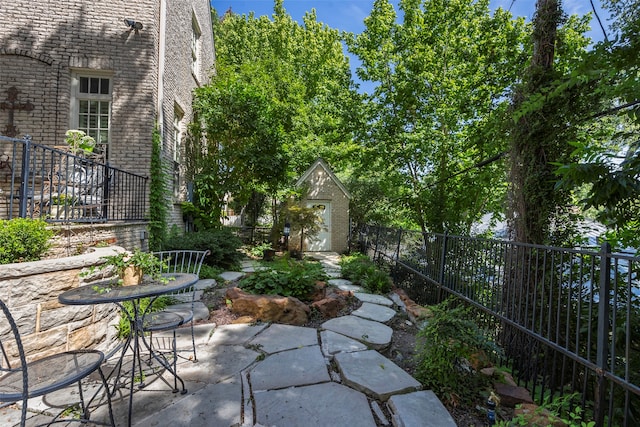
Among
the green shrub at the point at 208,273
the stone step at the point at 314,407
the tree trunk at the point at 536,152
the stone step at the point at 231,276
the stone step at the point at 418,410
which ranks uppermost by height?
the tree trunk at the point at 536,152

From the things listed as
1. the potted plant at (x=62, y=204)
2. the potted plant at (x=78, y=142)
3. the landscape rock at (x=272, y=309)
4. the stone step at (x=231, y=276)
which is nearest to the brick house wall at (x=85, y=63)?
the potted plant at (x=78, y=142)

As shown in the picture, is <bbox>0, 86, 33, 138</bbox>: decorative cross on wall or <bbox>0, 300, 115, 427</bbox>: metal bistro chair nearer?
<bbox>0, 300, 115, 427</bbox>: metal bistro chair

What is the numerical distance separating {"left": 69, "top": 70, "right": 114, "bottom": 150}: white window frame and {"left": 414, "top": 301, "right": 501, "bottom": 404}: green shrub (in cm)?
Answer: 647

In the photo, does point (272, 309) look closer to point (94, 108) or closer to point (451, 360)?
point (451, 360)

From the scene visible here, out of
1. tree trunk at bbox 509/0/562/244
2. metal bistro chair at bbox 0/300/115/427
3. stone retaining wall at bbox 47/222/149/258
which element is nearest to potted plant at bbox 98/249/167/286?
metal bistro chair at bbox 0/300/115/427

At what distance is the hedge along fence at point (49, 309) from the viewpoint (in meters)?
2.09

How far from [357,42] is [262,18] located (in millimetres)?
10999

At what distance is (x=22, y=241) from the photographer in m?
2.37

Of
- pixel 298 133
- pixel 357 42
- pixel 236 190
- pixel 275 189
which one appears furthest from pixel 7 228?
pixel 298 133

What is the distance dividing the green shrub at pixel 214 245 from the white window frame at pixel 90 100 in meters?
2.32

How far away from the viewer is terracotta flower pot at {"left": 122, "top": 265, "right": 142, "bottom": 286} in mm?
2287

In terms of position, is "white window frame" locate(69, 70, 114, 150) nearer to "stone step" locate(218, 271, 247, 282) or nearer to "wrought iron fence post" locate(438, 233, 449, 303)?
"stone step" locate(218, 271, 247, 282)

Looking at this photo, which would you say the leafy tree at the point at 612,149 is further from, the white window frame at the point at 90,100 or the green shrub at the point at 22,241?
the white window frame at the point at 90,100

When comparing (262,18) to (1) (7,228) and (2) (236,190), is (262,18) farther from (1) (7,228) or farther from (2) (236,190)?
(1) (7,228)
